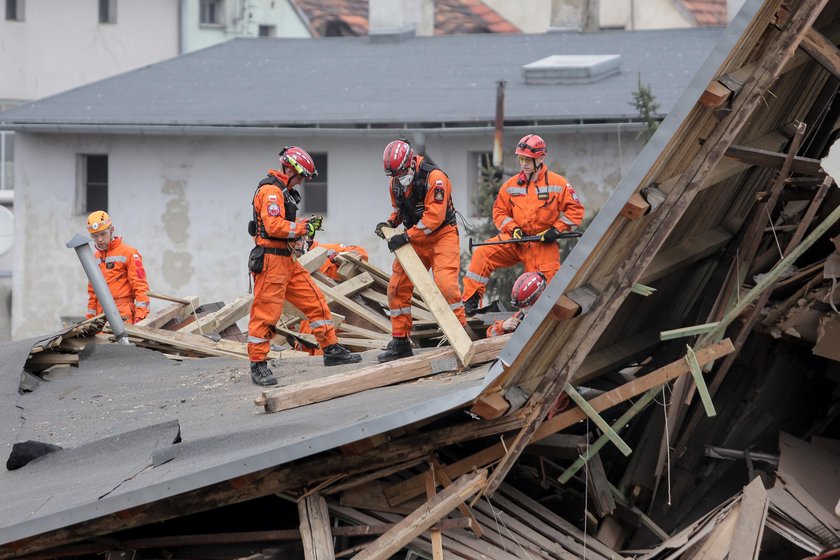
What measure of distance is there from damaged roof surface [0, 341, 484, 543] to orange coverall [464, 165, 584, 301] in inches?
64.7

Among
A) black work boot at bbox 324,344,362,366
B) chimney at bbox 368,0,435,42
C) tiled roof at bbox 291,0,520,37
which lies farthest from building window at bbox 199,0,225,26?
black work boot at bbox 324,344,362,366

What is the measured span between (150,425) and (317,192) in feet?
62.0

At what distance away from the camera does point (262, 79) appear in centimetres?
2873

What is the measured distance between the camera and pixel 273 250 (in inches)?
399

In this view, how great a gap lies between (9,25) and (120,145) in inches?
504

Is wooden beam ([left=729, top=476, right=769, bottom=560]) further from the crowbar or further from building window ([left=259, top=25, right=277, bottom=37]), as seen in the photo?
building window ([left=259, top=25, right=277, bottom=37])

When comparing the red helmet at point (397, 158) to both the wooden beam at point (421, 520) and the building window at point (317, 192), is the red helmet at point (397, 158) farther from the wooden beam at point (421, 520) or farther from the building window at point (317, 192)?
the building window at point (317, 192)

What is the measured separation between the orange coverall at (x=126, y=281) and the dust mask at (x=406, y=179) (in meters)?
4.86

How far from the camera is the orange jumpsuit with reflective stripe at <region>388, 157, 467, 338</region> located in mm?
10133

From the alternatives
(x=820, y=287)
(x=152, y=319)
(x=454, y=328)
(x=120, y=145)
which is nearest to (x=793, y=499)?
(x=820, y=287)

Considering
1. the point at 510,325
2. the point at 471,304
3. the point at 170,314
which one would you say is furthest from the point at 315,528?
the point at 170,314

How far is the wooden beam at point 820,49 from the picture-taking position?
755 centimetres

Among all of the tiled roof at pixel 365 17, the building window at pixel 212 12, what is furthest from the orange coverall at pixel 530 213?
the building window at pixel 212 12

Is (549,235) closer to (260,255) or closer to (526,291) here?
(526,291)
